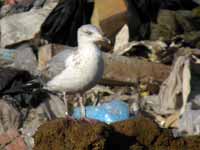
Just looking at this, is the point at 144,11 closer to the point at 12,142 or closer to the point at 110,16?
the point at 110,16

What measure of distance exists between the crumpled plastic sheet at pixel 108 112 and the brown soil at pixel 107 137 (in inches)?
70.5

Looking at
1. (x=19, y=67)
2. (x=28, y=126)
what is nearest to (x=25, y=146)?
(x=28, y=126)

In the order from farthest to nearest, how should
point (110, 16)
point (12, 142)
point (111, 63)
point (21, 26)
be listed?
point (21, 26) → point (110, 16) → point (111, 63) → point (12, 142)

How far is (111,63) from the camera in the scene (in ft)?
23.6

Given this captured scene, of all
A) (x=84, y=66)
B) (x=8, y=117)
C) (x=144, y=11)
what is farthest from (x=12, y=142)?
(x=144, y=11)

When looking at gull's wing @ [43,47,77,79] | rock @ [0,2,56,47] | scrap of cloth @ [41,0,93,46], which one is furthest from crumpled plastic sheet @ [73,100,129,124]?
rock @ [0,2,56,47]

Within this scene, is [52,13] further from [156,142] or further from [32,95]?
[156,142]

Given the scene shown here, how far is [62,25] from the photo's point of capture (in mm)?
8008

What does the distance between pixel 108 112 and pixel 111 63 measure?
93 cm

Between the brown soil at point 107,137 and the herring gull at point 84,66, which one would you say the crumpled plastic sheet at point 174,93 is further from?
the brown soil at point 107,137

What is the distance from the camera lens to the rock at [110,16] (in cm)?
785

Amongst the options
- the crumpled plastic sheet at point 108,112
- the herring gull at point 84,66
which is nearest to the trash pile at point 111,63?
the crumpled plastic sheet at point 108,112

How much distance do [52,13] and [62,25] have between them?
0.57 feet

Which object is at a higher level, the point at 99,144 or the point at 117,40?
the point at 99,144
